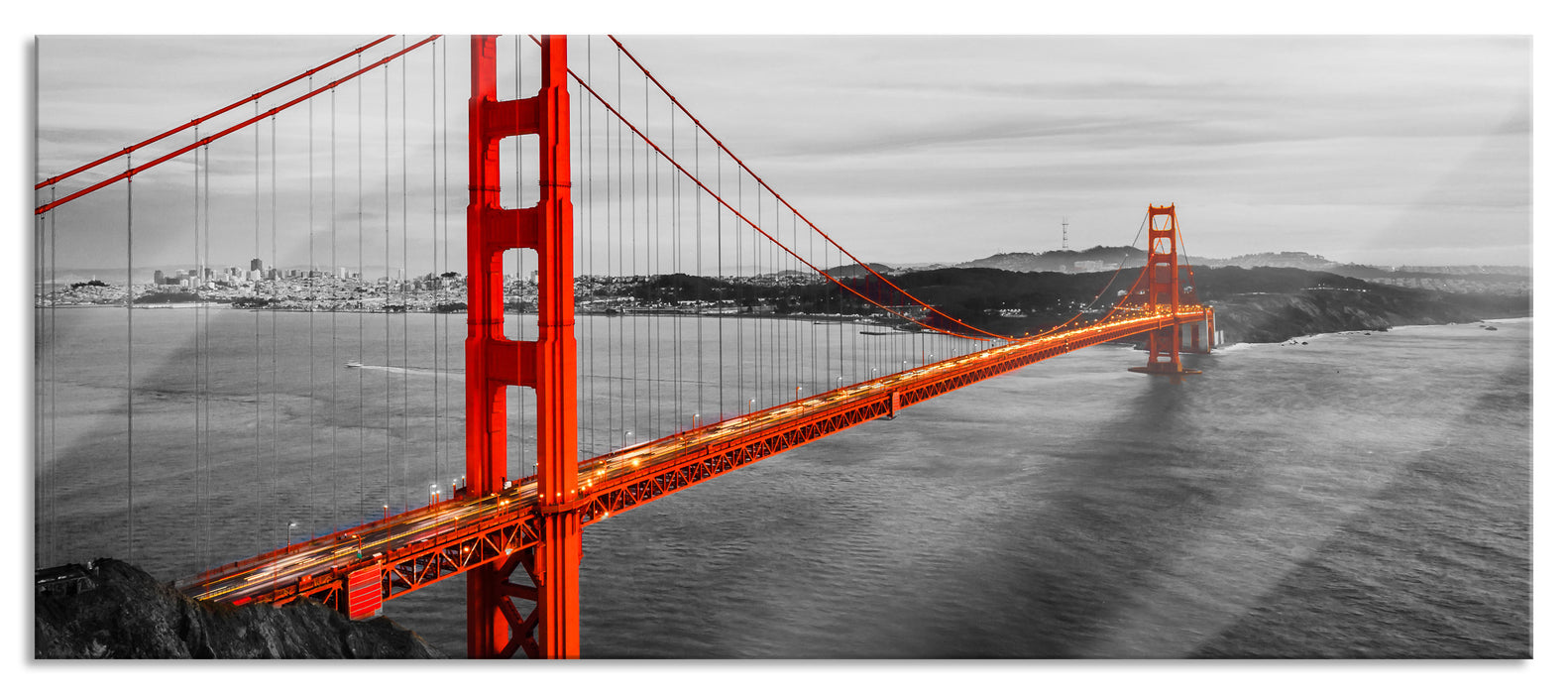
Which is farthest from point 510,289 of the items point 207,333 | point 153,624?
point 207,333

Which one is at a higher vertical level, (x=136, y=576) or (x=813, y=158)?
(x=813, y=158)

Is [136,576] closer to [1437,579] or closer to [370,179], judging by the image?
[370,179]

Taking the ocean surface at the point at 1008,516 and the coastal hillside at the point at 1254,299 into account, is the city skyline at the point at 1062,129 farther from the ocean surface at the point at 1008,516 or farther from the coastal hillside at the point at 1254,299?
the ocean surface at the point at 1008,516

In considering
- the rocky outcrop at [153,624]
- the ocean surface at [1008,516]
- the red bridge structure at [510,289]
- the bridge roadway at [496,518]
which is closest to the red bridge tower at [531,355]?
the red bridge structure at [510,289]

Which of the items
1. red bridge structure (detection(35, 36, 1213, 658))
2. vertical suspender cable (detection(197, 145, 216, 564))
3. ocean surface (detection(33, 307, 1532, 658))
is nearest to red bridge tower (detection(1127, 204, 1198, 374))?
ocean surface (detection(33, 307, 1532, 658))

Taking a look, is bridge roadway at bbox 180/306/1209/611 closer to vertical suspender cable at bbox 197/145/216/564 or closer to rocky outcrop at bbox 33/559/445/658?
rocky outcrop at bbox 33/559/445/658
